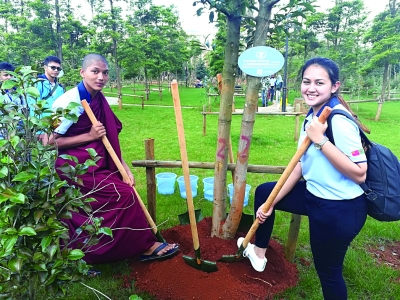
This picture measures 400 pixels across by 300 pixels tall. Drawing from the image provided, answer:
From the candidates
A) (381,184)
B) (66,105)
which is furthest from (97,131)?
(381,184)

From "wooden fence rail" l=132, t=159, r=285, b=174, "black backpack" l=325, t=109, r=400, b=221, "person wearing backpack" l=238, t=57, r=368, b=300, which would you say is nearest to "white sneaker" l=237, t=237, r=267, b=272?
"person wearing backpack" l=238, t=57, r=368, b=300

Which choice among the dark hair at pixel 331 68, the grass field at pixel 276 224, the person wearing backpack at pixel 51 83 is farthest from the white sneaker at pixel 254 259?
the person wearing backpack at pixel 51 83

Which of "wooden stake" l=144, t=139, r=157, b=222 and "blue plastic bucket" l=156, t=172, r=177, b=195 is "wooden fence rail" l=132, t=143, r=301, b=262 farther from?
"blue plastic bucket" l=156, t=172, r=177, b=195

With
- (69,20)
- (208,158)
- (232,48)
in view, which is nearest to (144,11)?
(69,20)

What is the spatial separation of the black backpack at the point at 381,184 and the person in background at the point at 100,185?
171 cm

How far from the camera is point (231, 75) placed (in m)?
2.61

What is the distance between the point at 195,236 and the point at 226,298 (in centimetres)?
52

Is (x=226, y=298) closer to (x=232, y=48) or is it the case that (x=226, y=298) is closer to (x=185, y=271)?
(x=185, y=271)

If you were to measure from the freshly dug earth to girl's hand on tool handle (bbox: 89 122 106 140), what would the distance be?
124 centimetres

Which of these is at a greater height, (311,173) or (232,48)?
(232,48)

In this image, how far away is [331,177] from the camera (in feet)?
5.91

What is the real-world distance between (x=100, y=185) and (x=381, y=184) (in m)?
2.07

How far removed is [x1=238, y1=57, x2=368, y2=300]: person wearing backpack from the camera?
167 cm

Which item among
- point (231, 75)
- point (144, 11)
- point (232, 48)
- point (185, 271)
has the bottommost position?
point (185, 271)
